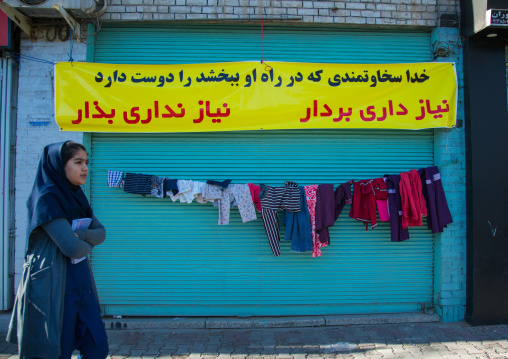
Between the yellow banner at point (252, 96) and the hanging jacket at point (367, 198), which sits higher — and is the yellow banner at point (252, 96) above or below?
above

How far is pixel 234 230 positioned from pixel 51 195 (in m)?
2.70

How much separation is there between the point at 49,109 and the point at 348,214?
13.8 feet

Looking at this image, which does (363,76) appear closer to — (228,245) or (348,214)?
(348,214)

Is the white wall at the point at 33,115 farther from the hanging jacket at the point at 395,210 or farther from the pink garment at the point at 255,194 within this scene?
the hanging jacket at the point at 395,210

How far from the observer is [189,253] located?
478 centimetres

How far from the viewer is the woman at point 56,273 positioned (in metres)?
2.35

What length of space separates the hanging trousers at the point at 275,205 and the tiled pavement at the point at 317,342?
3.48 ft

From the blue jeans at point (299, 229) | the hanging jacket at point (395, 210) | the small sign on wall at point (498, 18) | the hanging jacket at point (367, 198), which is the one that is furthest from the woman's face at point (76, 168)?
the small sign on wall at point (498, 18)

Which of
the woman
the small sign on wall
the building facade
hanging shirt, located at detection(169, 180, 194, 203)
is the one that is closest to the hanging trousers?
the building facade

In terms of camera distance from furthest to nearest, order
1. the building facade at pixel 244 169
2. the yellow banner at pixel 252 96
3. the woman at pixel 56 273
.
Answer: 1. the building facade at pixel 244 169
2. the yellow banner at pixel 252 96
3. the woman at pixel 56 273

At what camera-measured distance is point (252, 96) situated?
4.69 meters

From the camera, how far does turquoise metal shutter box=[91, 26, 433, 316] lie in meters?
4.77

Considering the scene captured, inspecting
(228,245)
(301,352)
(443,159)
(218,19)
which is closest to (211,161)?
(228,245)

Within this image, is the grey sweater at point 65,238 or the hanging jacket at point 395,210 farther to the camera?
the hanging jacket at point 395,210
